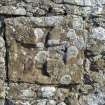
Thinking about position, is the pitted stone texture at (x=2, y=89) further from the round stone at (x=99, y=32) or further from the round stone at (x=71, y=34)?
the round stone at (x=99, y=32)

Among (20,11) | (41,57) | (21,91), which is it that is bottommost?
(21,91)

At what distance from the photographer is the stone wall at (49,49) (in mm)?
2494

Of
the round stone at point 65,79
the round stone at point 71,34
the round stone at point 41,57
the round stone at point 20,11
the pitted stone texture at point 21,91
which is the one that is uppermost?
the round stone at point 20,11

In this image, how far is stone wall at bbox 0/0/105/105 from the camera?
2494 millimetres

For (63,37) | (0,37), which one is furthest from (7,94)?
(63,37)

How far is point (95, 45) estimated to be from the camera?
8.50ft

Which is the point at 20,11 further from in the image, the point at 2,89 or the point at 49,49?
the point at 2,89


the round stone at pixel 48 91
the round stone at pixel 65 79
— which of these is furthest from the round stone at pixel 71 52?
the round stone at pixel 48 91

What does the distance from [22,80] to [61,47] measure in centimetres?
39

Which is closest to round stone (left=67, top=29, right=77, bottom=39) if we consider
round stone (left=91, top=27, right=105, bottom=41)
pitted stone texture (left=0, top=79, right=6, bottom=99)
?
round stone (left=91, top=27, right=105, bottom=41)

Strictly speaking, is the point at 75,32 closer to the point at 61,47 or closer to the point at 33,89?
the point at 61,47

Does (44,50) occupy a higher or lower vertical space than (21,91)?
higher

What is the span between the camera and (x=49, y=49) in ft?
8.30

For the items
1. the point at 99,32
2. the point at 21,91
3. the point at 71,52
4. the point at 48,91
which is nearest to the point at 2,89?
the point at 21,91
